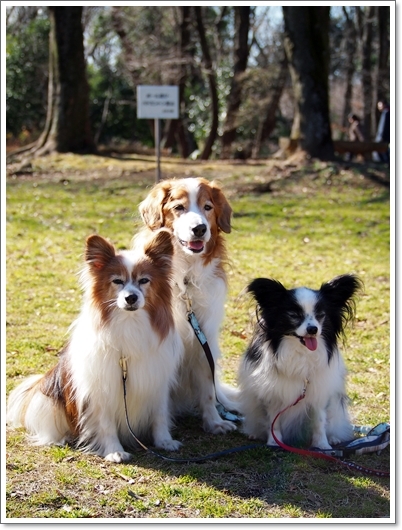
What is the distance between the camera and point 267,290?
4379 mm

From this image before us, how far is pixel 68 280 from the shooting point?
29.0 feet

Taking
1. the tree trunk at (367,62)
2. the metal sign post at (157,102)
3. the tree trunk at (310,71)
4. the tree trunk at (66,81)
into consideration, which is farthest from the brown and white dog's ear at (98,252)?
the tree trunk at (367,62)

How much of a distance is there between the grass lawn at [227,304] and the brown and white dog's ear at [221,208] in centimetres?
39

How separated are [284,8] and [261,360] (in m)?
10.9

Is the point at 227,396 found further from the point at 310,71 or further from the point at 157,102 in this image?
the point at 310,71

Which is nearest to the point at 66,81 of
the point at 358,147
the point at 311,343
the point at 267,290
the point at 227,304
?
the point at 358,147

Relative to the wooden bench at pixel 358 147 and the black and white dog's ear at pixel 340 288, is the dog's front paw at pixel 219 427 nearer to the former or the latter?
the black and white dog's ear at pixel 340 288

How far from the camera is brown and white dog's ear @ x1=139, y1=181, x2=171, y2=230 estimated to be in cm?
464

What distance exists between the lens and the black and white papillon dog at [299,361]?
14.0 feet

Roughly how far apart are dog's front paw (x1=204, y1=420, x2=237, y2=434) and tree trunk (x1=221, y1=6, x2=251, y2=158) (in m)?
18.1

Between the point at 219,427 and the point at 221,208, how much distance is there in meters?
1.58

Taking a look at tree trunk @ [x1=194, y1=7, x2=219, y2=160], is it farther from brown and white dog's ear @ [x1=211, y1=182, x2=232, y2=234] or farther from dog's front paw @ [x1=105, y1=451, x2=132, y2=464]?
dog's front paw @ [x1=105, y1=451, x2=132, y2=464]

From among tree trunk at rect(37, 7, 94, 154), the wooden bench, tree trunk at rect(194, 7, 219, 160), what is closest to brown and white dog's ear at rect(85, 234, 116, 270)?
the wooden bench
